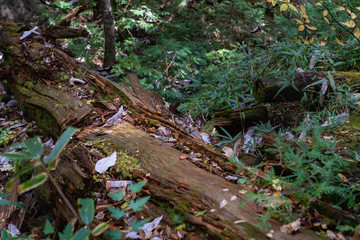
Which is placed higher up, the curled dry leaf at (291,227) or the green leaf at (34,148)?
the green leaf at (34,148)

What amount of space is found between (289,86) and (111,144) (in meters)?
1.88

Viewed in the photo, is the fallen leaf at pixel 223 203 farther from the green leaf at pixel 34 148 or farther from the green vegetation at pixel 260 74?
the green leaf at pixel 34 148

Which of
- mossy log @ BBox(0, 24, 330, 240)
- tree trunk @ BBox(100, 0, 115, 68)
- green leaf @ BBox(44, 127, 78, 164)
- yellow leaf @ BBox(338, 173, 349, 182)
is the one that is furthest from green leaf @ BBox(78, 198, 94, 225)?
tree trunk @ BBox(100, 0, 115, 68)

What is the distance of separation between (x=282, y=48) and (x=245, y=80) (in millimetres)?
640

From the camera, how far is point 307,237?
134 cm

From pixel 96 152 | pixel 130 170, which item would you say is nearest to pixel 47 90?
pixel 96 152

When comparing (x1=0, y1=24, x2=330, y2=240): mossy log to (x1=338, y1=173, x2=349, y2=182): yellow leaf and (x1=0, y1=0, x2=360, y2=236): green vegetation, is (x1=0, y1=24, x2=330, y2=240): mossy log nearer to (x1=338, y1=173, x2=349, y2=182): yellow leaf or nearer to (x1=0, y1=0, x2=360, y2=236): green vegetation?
(x1=0, y1=0, x2=360, y2=236): green vegetation

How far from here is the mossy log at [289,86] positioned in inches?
105

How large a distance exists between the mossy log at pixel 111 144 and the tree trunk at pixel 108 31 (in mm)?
1025

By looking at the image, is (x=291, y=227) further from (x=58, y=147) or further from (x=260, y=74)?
(x=260, y=74)

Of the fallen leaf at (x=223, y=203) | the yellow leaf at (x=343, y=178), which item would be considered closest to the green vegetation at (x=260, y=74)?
the yellow leaf at (x=343, y=178)

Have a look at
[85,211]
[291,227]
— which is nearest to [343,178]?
[291,227]

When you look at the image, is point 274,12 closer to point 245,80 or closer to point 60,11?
point 245,80

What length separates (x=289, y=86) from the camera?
2.74m
